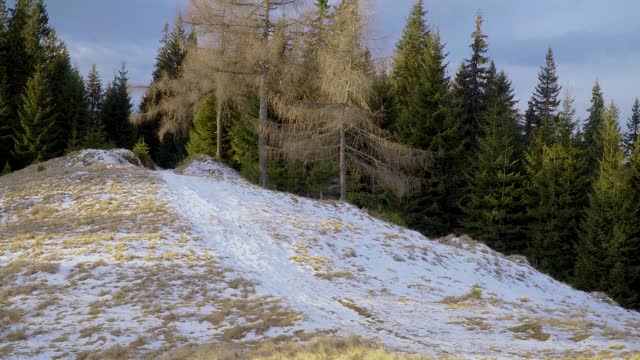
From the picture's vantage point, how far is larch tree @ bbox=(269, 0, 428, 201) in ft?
64.1

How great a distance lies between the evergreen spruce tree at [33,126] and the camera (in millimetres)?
32031

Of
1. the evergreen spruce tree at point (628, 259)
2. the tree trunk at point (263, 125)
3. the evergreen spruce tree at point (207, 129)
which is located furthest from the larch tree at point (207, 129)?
the evergreen spruce tree at point (628, 259)

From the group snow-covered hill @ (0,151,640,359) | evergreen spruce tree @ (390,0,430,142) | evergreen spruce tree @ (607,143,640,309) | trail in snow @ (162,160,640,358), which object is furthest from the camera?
evergreen spruce tree @ (390,0,430,142)

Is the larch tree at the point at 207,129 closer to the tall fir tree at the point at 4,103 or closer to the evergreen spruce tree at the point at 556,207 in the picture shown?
the tall fir tree at the point at 4,103

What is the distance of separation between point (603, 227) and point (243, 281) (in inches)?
900

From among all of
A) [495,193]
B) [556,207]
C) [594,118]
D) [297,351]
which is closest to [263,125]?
[495,193]

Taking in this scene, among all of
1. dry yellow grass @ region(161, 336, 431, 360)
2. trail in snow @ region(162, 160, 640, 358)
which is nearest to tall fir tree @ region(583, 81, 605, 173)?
trail in snow @ region(162, 160, 640, 358)

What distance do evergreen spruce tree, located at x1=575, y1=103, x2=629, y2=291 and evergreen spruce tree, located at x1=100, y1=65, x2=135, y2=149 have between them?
38891mm

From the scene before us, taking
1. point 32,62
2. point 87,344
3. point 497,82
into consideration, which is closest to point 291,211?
point 87,344

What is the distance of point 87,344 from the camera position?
23.9ft

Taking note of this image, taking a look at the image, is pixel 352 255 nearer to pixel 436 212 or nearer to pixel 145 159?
pixel 436 212

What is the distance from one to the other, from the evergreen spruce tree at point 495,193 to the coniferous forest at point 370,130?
0.33 ft

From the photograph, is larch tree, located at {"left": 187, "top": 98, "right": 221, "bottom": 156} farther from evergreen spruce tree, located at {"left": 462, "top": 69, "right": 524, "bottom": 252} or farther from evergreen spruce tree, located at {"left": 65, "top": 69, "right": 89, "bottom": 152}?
evergreen spruce tree, located at {"left": 462, "top": 69, "right": 524, "bottom": 252}

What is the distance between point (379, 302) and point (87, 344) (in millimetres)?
5657
